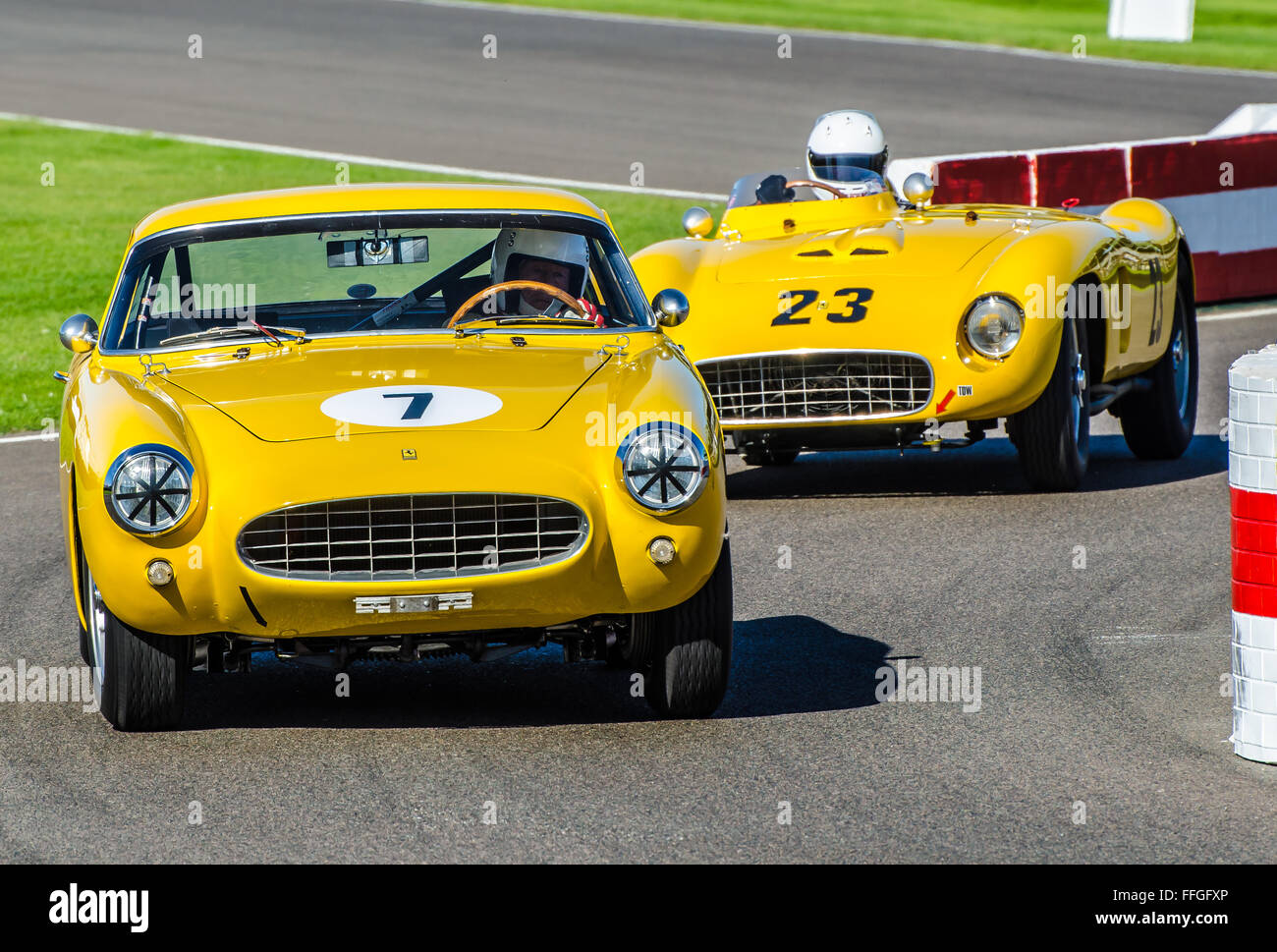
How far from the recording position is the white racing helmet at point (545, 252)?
7.21 meters

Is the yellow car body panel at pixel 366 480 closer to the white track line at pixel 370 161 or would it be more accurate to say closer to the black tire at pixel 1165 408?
the black tire at pixel 1165 408

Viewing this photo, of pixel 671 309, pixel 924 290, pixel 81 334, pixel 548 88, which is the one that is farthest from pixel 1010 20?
pixel 81 334

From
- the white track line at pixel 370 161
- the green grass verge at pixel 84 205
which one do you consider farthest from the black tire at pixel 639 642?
the white track line at pixel 370 161

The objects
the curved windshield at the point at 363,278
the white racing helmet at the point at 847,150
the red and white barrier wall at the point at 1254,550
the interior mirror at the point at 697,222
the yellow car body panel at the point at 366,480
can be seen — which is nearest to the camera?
the red and white barrier wall at the point at 1254,550

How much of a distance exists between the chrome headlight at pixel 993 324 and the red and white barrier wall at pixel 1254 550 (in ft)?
12.2

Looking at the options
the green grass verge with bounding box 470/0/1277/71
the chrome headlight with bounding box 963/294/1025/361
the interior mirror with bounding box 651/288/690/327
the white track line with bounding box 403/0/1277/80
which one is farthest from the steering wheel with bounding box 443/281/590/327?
the green grass verge with bounding box 470/0/1277/71

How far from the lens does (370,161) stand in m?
23.5

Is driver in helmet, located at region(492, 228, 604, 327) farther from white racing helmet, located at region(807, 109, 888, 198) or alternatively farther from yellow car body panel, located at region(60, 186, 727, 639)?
white racing helmet, located at region(807, 109, 888, 198)

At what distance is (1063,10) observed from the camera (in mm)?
39281

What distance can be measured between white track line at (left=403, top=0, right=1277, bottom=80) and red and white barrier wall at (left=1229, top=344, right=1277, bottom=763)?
89.4ft

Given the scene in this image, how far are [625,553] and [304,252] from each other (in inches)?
75.9

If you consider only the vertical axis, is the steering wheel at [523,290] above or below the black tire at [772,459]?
above
